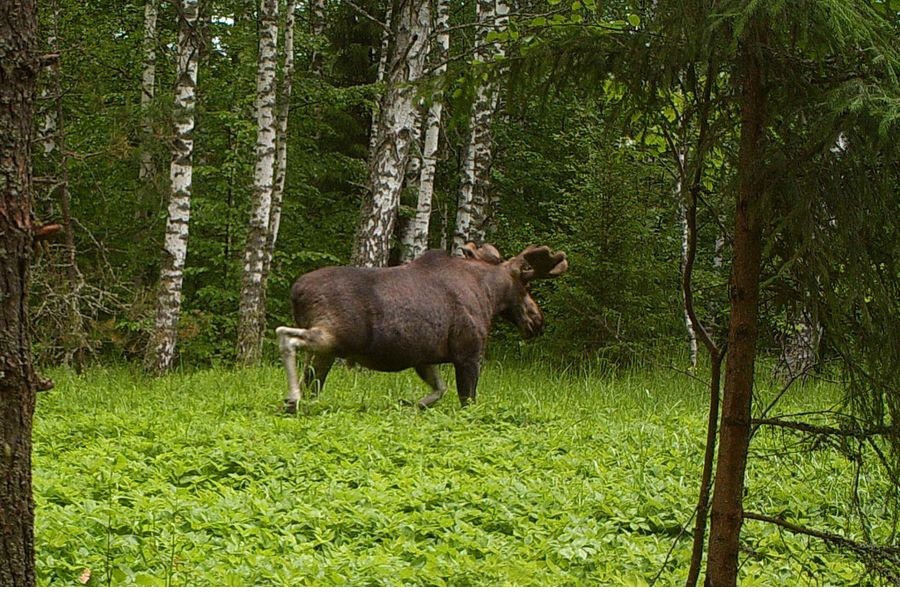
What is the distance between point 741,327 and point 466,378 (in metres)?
6.91

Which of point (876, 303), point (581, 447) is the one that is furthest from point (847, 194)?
point (581, 447)

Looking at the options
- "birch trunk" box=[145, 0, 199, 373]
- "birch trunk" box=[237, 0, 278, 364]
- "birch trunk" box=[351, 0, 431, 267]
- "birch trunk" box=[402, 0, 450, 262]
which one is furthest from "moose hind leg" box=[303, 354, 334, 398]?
"birch trunk" box=[402, 0, 450, 262]

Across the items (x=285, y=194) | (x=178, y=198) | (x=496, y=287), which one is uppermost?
(x=285, y=194)

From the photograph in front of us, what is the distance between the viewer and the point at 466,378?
34.2 ft

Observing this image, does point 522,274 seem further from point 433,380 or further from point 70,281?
point 70,281

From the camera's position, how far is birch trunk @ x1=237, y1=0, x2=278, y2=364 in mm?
15383

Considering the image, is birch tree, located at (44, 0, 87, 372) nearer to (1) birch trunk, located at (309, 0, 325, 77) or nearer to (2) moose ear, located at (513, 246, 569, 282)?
(2) moose ear, located at (513, 246, 569, 282)

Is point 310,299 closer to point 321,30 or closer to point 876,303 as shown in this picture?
point 876,303

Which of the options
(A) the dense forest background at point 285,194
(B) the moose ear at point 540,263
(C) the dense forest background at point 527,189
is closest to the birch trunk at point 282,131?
(C) the dense forest background at point 527,189

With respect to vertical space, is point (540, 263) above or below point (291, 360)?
above

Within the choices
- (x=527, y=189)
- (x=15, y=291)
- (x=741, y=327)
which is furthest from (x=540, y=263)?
(x=527, y=189)

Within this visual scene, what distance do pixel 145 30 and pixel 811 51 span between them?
1778cm

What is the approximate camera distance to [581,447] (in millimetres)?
A: 8234

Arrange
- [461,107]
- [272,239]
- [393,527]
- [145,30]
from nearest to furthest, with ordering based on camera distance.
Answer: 1. [461,107]
2. [393,527]
3. [272,239]
4. [145,30]
